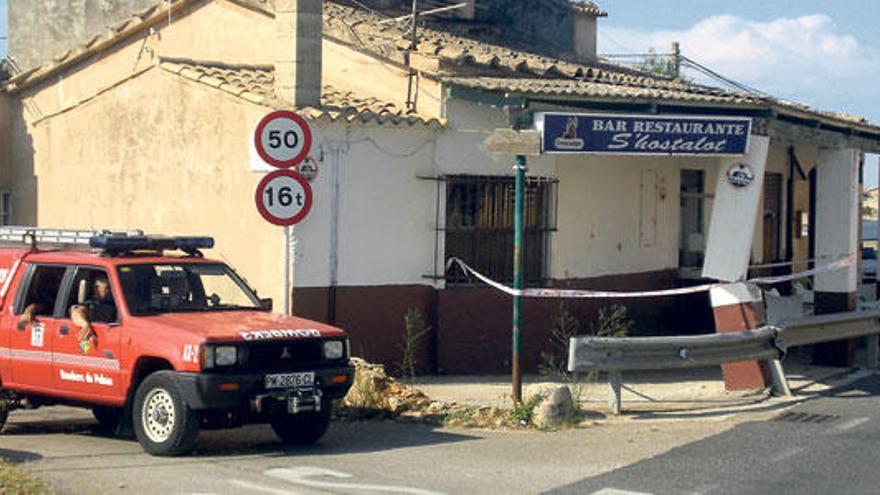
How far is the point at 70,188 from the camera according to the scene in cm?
1850

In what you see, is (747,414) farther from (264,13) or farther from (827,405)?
(264,13)

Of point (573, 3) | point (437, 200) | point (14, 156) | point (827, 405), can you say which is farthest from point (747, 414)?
point (573, 3)

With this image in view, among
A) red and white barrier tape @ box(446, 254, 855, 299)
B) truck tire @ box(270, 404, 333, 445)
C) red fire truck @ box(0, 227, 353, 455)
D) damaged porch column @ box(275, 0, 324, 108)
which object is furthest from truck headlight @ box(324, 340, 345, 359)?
damaged porch column @ box(275, 0, 324, 108)

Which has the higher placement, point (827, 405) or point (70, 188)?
point (70, 188)

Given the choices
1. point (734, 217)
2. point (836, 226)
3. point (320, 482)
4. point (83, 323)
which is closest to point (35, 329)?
point (83, 323)

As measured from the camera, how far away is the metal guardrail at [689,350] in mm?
12406

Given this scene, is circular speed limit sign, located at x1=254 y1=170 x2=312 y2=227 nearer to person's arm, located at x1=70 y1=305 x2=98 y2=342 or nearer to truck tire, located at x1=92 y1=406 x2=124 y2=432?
person's arm, located at x1=70 y1=305 x2=98 y2=342

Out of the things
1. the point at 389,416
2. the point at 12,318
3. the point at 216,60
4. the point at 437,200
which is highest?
the point at 216,60

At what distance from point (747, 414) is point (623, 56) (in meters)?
22.8

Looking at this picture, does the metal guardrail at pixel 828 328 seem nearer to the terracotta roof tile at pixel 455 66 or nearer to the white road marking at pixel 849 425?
the white road marking at pixel 849 425

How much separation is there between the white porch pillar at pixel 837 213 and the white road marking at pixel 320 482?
978cm

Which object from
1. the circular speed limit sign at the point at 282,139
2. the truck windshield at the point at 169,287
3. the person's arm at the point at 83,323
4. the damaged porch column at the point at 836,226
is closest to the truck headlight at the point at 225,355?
the truck windshield at the point at 169,287

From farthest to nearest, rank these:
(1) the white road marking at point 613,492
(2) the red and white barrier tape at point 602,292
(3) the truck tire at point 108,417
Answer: (2) the red and white barrier tape at point 602,292 < (3) the truck tire at point 108,417 < (1) the white road marking at point 613,492

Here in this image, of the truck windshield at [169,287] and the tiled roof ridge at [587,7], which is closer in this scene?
the truck windshield at [169,287]
